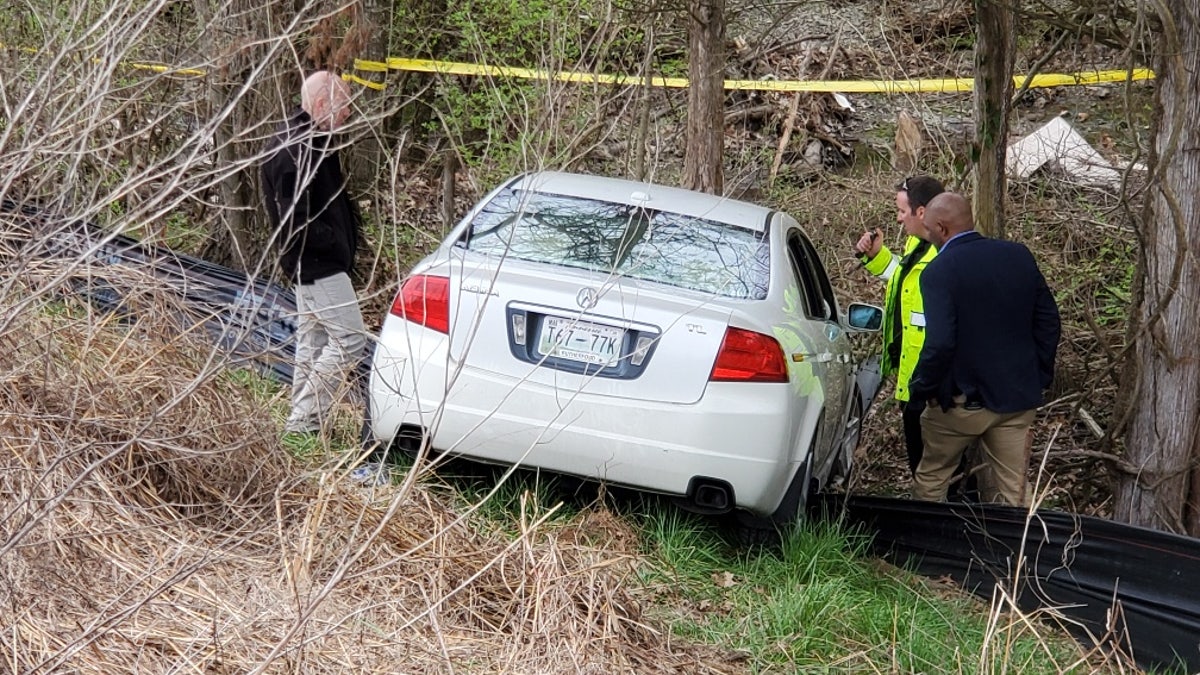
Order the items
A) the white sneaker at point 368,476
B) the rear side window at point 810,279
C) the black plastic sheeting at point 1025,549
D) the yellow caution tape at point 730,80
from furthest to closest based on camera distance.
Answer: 1. the yellow caution tape at point 730,80
2. the rear side window at point 810,279
3. the black plastic sheeting at point 1025,549
4. the white sneaker at point 368,476

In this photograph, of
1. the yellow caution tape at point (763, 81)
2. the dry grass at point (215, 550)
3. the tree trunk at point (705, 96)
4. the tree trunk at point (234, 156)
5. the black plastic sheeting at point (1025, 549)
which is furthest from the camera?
the yellow caution tape at point (763, 81)

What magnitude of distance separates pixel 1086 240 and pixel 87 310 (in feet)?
26.7

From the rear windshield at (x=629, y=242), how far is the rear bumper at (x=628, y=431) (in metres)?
0.61

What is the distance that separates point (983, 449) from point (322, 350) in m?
3.46

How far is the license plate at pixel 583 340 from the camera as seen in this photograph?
5.50 m

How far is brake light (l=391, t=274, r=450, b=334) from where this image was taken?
5586 mm

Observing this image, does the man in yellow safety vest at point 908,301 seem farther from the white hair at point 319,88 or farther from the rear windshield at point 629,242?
the white hair at point 319,88

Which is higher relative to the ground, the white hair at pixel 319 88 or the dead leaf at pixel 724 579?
the white hair at pixel 319 88

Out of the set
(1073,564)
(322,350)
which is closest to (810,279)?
(1073,564)

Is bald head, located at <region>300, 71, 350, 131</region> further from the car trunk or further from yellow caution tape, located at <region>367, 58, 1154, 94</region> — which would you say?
yellow caution tape, located at <region>367, 58, 1154, 94</region>

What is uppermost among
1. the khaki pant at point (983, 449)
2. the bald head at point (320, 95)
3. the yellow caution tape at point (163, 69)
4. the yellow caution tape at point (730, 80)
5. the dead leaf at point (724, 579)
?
the yellow caution tape at point (730, 80)

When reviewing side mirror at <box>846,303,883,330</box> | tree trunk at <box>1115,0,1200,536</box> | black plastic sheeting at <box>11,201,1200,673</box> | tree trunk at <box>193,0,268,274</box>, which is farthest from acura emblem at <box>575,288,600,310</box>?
tree trunk at <box>193,0,268,274</box>

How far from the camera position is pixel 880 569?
254 inches

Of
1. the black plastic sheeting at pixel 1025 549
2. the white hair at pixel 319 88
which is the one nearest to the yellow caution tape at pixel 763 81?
the white hair at pixel 319 88
